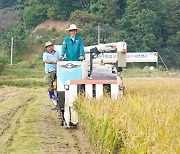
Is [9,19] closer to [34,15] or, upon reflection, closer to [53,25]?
[34,15]

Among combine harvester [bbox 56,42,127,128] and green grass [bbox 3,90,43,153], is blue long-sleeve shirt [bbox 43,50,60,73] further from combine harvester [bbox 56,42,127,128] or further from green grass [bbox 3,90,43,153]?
green grass [bbox 3,90,43,153]

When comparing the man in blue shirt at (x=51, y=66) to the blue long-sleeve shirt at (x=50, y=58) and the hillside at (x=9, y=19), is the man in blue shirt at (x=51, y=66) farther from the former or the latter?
the hillside at (x=9, y=19)

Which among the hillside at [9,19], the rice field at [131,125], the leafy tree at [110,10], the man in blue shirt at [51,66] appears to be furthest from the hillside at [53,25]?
the rice field at [131,125]

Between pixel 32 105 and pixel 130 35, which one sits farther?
pixel 130 35

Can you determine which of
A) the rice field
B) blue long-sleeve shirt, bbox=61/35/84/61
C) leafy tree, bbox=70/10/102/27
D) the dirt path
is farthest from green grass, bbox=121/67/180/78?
the rice field

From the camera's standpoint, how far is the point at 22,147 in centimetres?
729

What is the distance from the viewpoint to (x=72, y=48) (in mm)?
10648

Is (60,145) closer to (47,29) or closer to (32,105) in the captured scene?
(32,105)

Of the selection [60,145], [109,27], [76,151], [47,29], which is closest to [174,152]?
[76,151]

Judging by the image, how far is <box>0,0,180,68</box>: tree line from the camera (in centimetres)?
5044

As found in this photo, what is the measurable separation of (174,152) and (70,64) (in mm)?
5552

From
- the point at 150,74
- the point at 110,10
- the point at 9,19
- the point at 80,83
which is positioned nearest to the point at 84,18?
the point at 110,10

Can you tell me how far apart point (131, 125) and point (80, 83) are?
3.69 m

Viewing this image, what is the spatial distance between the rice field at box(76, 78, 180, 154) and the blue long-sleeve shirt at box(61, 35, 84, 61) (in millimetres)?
2909
